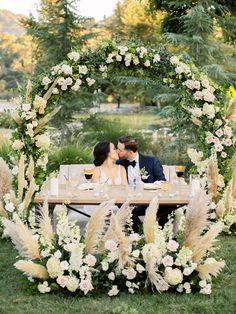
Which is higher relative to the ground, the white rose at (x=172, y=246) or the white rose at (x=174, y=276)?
the white rose at (x=172, y=246)

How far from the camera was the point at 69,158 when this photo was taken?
432 inches

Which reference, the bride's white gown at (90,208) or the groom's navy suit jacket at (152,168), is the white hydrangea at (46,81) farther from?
the groom's navy suit jacket at (152,168)

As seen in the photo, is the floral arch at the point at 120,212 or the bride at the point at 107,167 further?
the bride at the point at 107,167

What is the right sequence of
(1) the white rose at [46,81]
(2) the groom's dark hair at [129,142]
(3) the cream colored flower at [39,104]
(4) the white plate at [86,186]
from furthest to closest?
(2) the groom's dark hair at [129,142] → (1) the white rose at [46,81] → (3) the cream colored flower at [39,104] → (4) the white plate at [86,186]

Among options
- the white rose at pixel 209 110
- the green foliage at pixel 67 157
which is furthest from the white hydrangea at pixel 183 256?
the green foliage at pixel 67 157

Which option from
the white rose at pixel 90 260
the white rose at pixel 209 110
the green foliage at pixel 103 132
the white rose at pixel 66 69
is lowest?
the green foliage at pixel 103 132

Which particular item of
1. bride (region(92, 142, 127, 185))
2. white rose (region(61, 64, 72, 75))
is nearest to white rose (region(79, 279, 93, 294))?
bride (region(92, 142, 127, 185))

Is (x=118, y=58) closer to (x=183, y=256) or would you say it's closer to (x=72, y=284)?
(x=183, y=256)

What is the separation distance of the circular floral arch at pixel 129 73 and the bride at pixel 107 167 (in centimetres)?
66

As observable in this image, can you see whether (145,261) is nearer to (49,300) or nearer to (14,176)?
(49,300)

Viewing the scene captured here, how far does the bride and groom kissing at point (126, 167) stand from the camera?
296 inches

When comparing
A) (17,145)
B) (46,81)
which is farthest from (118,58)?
(17,145)

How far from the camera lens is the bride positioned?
754 centimetres

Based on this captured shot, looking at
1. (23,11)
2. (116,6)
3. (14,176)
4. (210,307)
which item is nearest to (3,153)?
(14,176)
